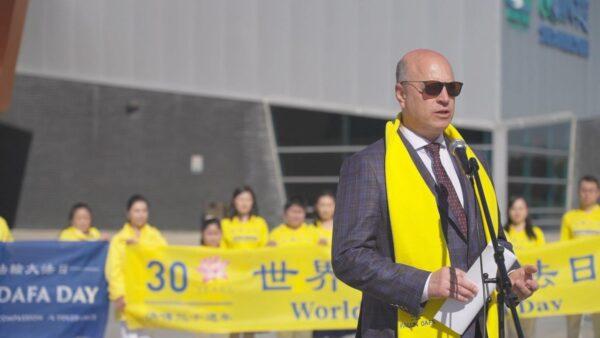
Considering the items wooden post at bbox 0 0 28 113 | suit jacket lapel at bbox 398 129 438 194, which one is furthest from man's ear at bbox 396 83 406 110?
wooden post at bbox 0 0 28 113

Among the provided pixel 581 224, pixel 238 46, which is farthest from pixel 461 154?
pixel 238 46

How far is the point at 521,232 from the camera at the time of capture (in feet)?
30.3

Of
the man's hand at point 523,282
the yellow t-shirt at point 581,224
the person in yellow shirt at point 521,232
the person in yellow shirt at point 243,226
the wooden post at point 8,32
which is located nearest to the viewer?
the man's hand at point 523,282

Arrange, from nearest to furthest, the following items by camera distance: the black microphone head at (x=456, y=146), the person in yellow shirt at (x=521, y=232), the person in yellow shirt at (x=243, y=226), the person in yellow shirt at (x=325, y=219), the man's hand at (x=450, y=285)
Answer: the man's hand at (x=450, y=285) < the black microphone head at (x=456, y=146) < the person in yellow shirt at (x=521, y=232) < the person in yellow shirt at (x=325, y=219) < the person in yellow shirt at (x=243, y=226)

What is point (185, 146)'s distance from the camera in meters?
23.3

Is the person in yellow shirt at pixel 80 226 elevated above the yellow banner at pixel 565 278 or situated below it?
above

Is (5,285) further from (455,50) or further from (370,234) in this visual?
(455,50)

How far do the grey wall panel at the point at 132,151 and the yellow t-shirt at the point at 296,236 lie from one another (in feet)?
44.1

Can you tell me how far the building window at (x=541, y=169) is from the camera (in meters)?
22.5

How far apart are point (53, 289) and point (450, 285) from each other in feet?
21.4

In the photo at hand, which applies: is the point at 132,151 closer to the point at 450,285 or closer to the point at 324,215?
the point at 324,215

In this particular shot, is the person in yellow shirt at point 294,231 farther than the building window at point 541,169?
No

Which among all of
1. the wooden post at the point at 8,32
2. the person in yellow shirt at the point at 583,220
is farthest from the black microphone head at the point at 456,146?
the wooden post at the point at 8,32

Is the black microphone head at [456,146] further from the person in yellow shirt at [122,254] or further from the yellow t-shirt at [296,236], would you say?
the yellow t-shirt at [296,236]
